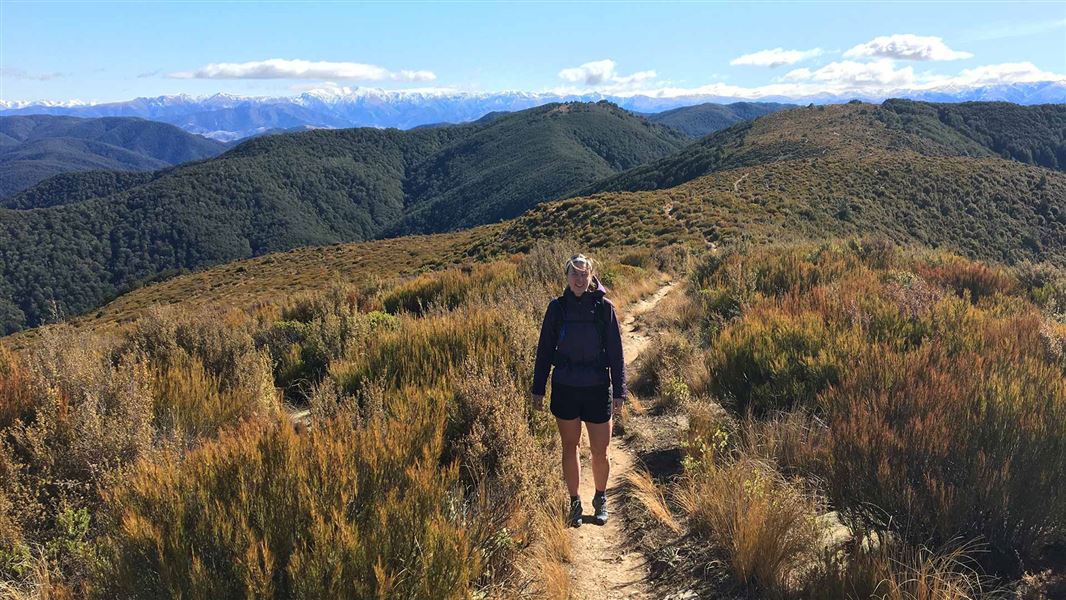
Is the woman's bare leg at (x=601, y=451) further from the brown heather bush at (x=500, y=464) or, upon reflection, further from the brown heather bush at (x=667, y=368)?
the brown heather bush at (x=667, y=368)

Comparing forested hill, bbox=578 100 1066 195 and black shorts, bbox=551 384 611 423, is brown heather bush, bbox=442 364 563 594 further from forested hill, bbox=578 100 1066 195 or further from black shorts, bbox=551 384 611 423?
forested hill, bbox=578 100 1066 195

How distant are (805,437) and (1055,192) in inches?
2053

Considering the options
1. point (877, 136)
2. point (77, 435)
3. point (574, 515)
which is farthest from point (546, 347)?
point (877, 136)

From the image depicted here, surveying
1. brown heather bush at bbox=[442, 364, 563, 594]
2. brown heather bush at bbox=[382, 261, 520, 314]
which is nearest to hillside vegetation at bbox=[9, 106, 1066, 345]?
brown heather bush at bbox=[382, 261, 520, 314]

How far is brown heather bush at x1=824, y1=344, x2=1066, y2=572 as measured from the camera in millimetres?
2469

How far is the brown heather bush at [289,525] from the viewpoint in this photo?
195 centimetres

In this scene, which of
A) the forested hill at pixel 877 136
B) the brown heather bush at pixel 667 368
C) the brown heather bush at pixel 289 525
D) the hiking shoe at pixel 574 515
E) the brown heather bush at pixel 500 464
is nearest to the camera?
the brown heather bush at pixel 289 525

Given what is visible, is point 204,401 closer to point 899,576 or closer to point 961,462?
point 899,576

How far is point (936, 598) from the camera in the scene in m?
2.13

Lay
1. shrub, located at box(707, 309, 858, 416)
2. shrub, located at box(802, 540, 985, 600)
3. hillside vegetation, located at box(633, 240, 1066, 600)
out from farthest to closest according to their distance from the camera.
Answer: shrub, located at box(707, 309, 858, 416) < hillside vegetation, located at box(633, 240, 1066, 600) < shrub, located at box(802, 540, 985, 600)

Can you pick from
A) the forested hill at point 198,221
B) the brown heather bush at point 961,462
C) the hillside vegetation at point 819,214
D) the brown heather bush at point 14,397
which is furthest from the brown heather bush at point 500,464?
the forested hill at point 198,221

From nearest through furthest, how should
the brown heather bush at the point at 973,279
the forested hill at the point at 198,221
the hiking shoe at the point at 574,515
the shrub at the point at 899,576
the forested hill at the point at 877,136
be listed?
the shrub at the point at 899,576
the hiking shoe at the point at 574,515
the brown heather bush at the point at 973,279
the forested hill at the point at 877,136
the forested hill at the point at 198,221

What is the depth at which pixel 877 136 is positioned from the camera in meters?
66.0

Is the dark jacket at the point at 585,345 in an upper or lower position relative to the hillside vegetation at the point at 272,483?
upper
